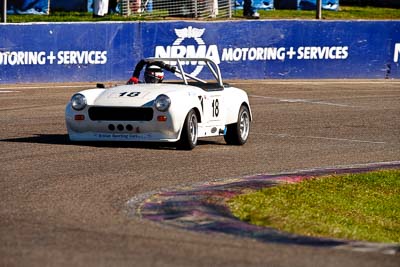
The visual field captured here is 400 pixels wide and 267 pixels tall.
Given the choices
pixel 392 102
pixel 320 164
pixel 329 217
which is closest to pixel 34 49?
pixel 392 102

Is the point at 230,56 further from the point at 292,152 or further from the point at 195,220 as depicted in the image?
the point at 195,220

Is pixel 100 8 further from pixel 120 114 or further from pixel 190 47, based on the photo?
pixel 120 114

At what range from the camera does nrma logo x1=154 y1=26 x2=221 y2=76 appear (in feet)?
82.1

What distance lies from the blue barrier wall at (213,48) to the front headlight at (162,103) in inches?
425

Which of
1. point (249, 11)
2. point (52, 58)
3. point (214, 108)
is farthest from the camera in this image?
point (249, 11)

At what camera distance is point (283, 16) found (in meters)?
34.1

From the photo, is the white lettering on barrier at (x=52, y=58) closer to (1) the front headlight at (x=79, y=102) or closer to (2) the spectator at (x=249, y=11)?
(2) the spectator at (x=249, y=11)

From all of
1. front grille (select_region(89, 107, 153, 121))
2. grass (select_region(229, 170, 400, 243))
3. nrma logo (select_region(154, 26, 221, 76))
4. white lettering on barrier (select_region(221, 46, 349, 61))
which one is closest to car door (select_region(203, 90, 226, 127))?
front grille (select_region(89, 107, 153, 121))

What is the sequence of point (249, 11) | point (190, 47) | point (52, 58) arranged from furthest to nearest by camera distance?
point (249, 11) → point (190, 47) → point (52, 58)

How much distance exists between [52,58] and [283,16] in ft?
39.6

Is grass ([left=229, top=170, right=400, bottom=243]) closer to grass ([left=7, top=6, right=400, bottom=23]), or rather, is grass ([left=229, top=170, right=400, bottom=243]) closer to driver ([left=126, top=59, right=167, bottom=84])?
driver ([left=126, top=59, right=167, bottom=84])

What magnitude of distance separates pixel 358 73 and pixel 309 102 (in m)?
6.18

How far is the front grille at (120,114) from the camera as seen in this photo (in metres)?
13.0

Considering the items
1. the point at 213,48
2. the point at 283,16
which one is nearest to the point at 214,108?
the point at 213,48
